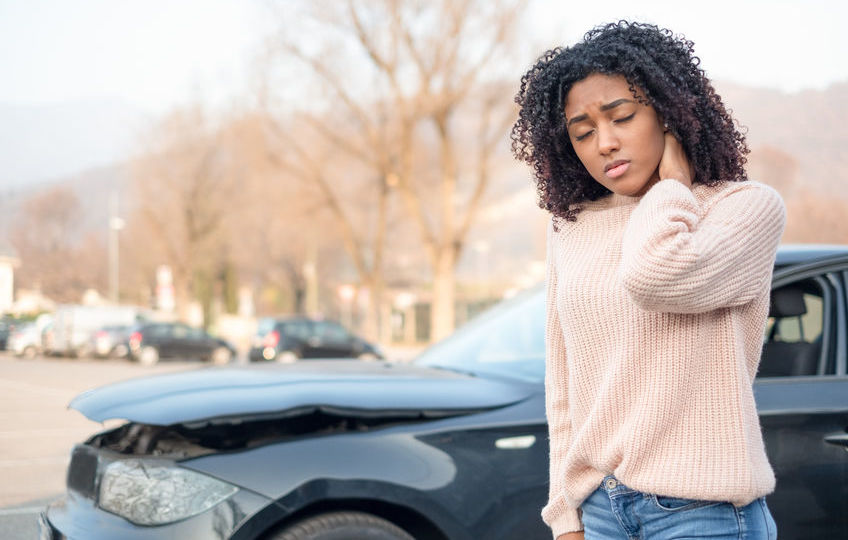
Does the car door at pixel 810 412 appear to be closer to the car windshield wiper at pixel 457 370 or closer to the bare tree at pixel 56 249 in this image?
the car windshield wiper at pixel 457 370

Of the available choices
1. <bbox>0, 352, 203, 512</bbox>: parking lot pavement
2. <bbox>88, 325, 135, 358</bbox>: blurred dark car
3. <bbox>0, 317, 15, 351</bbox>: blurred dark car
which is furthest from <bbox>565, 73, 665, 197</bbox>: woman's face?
<bbox>0, 317, 15, 351</bbox>: blurred dark car

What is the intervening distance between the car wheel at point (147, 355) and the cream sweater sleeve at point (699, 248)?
2850 cm

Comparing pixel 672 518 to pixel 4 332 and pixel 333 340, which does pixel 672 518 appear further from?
pixel 4 332

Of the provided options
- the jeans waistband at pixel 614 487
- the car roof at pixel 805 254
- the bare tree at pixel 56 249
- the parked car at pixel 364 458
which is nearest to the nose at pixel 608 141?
the jeans waistband at pixel 614 487

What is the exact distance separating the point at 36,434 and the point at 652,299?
9.56 m

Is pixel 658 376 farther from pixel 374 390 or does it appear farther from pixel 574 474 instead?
pixel 374 390

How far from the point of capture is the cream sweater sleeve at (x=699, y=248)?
1.70m

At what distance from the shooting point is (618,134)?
1926mm

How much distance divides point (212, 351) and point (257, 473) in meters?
28.5

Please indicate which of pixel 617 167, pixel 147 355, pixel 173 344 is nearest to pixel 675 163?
pixel 617 167

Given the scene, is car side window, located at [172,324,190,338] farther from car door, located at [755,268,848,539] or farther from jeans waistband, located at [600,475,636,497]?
jeans waistband, located at [600,475,636,497]

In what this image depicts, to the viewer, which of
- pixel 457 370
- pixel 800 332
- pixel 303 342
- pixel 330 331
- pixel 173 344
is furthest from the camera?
pixel 173 344

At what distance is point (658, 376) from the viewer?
177 cm

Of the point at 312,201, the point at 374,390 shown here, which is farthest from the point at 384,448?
the point at 312,201
